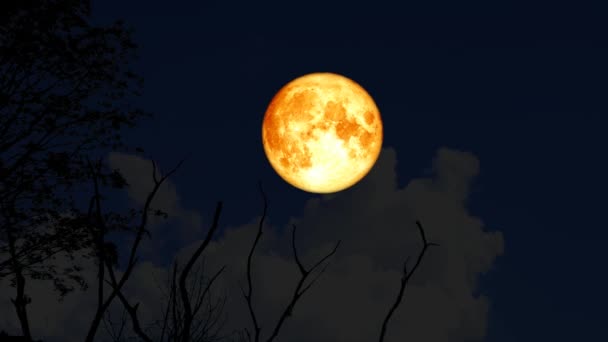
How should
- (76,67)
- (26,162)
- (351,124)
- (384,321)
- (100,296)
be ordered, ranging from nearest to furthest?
(100,296) → (384,321) → (351,124) → (26,162) → (76,67)

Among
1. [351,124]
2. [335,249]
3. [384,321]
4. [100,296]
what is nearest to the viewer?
[100,296]

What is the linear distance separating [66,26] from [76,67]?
3.73 ft

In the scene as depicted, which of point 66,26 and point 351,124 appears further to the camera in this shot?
point 66,26

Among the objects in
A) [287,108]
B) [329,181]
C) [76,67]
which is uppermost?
[76,67]

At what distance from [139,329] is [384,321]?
8.15ft

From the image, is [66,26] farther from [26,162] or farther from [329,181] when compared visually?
[329,181]

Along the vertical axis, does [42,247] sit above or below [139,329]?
above

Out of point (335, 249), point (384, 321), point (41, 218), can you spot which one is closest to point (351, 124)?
point (335, 249)

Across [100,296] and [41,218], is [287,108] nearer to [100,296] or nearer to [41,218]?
[41,218]

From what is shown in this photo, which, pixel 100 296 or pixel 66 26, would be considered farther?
pixel 66 26

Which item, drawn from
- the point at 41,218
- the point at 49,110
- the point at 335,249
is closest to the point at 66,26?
the point at 49,110

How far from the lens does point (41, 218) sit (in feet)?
55.1

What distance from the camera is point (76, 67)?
1711 centimetres

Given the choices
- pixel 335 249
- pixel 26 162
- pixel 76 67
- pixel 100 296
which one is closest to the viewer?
pixel 100 296
